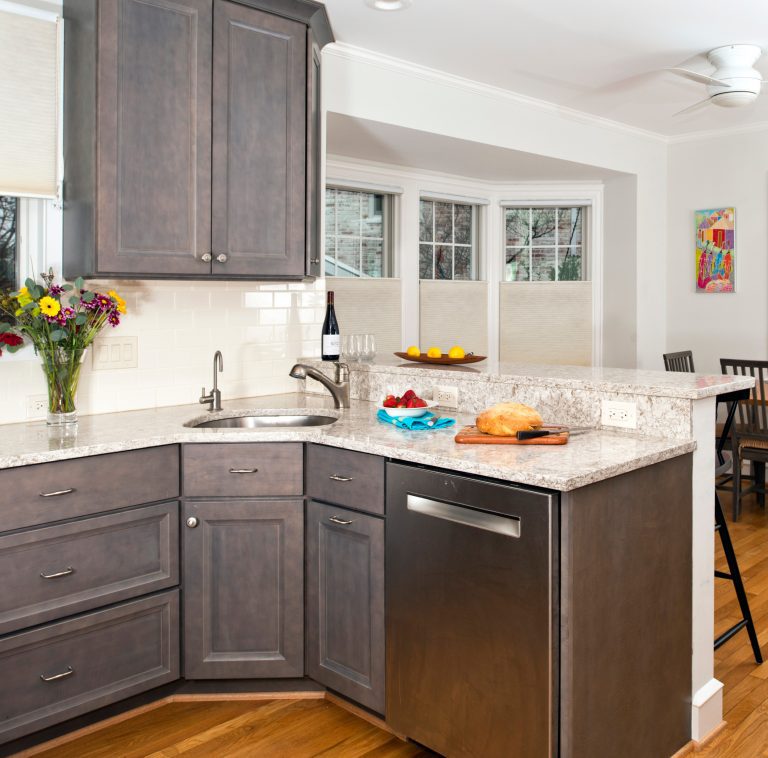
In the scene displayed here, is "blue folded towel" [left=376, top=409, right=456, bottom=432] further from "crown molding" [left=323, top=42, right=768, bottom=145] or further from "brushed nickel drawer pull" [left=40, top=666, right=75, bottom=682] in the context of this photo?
"crown molding" [left=323, top=42, right=768, bottom=145]

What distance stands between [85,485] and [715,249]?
183 inches

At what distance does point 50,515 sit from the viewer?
2.16m

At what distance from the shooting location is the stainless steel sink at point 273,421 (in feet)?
9.72

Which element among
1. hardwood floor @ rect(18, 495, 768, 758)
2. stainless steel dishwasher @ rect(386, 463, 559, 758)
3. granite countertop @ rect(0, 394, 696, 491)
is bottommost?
hardwood floor @ rect(18, 495, 768, 758)

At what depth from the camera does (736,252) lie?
5305 millimetres

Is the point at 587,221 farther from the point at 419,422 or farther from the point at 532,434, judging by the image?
the point at 532,434

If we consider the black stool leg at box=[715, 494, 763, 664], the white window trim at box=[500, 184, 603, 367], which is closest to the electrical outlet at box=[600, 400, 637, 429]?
the black stool leg at box=[715, 494, 763, 664]

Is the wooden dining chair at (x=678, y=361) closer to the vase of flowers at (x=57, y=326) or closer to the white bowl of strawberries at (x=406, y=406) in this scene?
the white bowl of strawberries at (x=406, y=406)

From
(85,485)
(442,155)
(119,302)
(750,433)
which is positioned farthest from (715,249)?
(85,485)

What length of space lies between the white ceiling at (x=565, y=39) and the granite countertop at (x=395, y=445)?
171 centimetres

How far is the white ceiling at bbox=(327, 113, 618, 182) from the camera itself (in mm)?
3969

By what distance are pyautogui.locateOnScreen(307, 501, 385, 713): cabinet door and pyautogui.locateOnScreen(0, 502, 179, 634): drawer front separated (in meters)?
0.45

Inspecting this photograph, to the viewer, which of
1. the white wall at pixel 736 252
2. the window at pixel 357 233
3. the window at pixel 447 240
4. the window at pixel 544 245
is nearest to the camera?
the window at pixel 357 233

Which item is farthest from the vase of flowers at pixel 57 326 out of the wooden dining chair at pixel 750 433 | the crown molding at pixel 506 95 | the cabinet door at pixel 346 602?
the wooden dining chair at pixel 750 433
